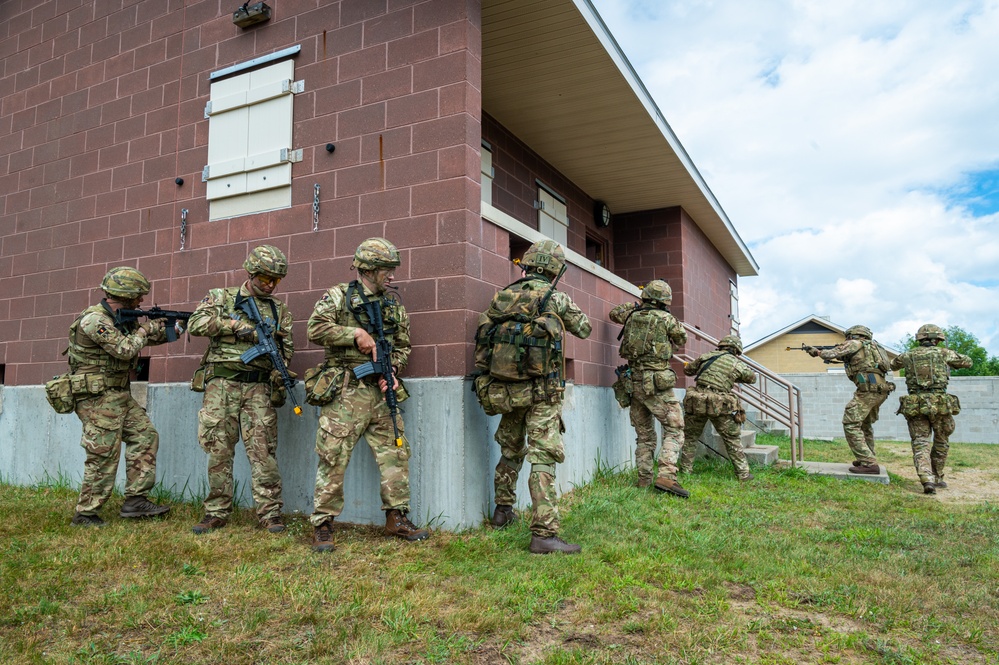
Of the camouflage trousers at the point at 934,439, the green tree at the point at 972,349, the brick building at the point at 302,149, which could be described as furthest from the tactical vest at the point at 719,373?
the green tree at the point at 972,349

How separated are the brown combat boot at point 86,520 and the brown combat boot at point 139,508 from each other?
0.22 metres

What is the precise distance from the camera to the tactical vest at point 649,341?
713 centimetres

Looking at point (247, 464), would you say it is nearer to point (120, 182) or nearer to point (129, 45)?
point (120, 182)

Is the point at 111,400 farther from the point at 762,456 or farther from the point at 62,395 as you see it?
the point at 762,456

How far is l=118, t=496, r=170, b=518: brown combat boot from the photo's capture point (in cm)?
555

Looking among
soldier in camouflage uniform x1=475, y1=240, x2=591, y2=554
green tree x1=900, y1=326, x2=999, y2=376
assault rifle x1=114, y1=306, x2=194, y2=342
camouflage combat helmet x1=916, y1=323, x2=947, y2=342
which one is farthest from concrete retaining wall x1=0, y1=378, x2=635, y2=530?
green tree x1=900, y1=326, x2=999, y2=376

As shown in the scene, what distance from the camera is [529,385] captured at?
4.94 metres

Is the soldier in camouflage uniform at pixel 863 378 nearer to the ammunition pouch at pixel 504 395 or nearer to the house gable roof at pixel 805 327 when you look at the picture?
the ammunition pouch at pixel 504 395

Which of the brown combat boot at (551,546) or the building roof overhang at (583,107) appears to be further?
the building roof overhang at (583,107)

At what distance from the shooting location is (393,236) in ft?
18.1

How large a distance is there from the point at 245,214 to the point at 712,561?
490 centimetres

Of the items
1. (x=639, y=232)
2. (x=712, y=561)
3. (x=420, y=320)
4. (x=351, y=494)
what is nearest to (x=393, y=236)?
(x=420, y=320)

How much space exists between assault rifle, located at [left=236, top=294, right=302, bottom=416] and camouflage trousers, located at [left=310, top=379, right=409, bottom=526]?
0.43 metres

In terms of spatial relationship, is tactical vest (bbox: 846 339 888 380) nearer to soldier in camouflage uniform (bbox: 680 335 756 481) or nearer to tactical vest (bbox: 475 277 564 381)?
soldier in camouflage uniform (bbox: 680 335 756 481)
